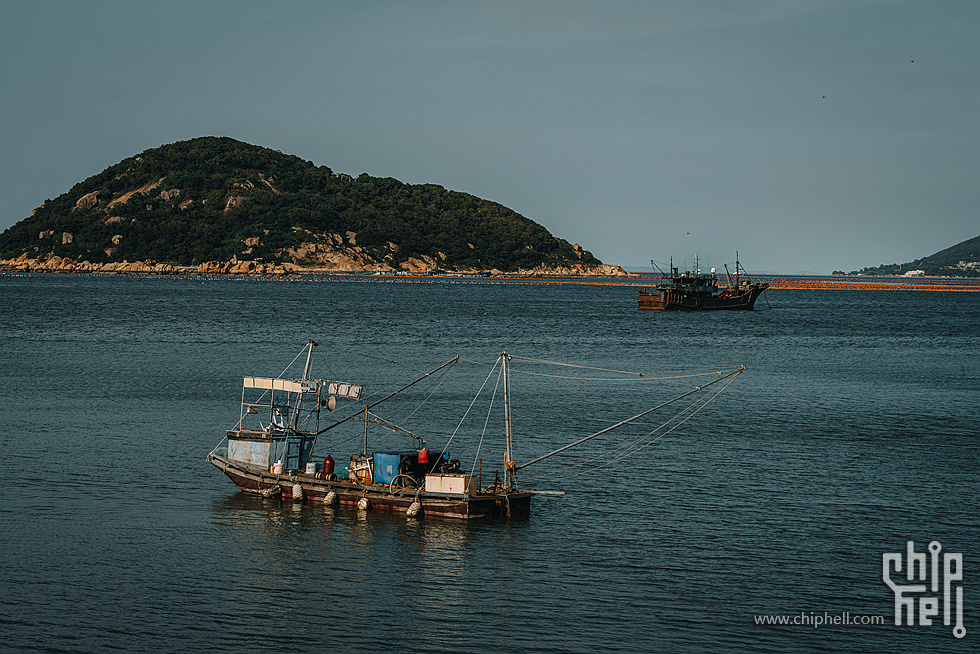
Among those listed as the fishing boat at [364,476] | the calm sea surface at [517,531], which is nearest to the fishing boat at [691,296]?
the calm sea surface at [517,531]

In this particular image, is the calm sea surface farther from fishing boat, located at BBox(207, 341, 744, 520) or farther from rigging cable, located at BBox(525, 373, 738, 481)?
fishing boat, located at BBox(207, 341, 744, 520)

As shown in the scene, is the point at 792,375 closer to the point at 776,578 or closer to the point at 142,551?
the point at 776,578

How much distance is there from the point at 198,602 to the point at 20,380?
4852 cm

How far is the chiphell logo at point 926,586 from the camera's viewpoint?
89.8ft

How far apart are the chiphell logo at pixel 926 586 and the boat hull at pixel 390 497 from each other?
41.6 feet

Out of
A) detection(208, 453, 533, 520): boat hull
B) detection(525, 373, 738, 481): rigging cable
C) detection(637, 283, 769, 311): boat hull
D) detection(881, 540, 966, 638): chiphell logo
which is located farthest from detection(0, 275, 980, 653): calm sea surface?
detection(637, 283, 769, 311): boat hull

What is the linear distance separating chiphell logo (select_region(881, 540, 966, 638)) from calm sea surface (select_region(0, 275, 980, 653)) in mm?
310

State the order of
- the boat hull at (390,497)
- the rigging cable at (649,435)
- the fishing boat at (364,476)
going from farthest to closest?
1. the rigging cable at (649,435)
2. the fishing boat at (364,476)
3. the boat hull at (390,497)

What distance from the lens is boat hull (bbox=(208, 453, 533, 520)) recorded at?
34.8 meters

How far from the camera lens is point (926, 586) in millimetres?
29422

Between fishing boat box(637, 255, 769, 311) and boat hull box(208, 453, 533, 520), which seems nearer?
boat hull box(208, 453, 533, 520)

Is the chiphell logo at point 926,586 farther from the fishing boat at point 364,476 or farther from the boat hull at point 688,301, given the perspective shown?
the boat hull at point 688,301

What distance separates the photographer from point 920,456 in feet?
156

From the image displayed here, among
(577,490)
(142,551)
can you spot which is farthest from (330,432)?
(142,551)
